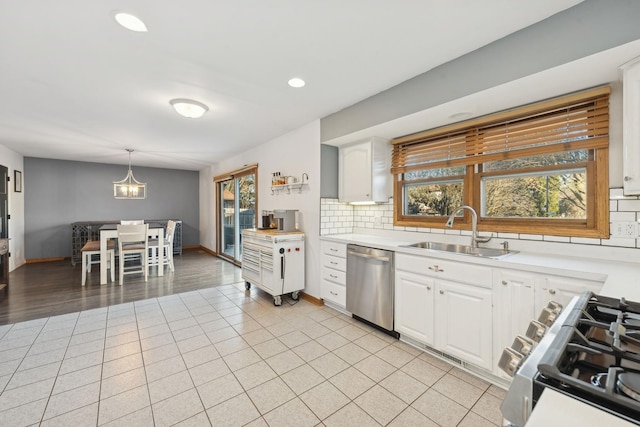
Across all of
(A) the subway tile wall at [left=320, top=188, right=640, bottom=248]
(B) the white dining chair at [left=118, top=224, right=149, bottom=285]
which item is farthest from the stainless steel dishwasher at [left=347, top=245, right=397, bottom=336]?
(B) the white dining chair at [left=118, top=224, right=149, bottom=285]

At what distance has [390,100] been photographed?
8.48 feet

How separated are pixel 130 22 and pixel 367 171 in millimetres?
2407

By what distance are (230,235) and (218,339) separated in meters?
4.20

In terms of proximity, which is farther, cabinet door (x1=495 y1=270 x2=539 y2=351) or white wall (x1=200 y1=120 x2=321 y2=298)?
white wall (x1=200 y1=120 x2=321 y2=298)

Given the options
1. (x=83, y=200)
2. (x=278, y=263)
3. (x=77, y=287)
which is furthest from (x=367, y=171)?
(x=83, y=200)

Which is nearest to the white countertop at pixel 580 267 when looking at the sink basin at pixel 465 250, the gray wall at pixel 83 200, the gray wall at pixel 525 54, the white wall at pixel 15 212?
the sink basin at pixel 465 250

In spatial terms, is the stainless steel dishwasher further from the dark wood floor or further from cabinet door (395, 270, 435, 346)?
the dark wood floor

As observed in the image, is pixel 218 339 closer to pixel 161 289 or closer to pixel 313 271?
pixel 313 271

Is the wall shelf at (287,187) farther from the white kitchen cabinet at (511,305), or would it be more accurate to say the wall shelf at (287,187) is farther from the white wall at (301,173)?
the white kitchen cabinet at (511,305)

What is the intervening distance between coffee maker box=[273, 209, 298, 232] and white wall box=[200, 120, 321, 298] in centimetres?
9

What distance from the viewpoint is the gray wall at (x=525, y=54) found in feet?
4.76

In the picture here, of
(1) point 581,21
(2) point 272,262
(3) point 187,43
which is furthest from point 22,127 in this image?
(1) point 581,21

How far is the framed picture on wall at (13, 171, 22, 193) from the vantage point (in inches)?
209

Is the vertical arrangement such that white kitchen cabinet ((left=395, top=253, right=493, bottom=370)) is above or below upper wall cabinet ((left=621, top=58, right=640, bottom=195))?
below
